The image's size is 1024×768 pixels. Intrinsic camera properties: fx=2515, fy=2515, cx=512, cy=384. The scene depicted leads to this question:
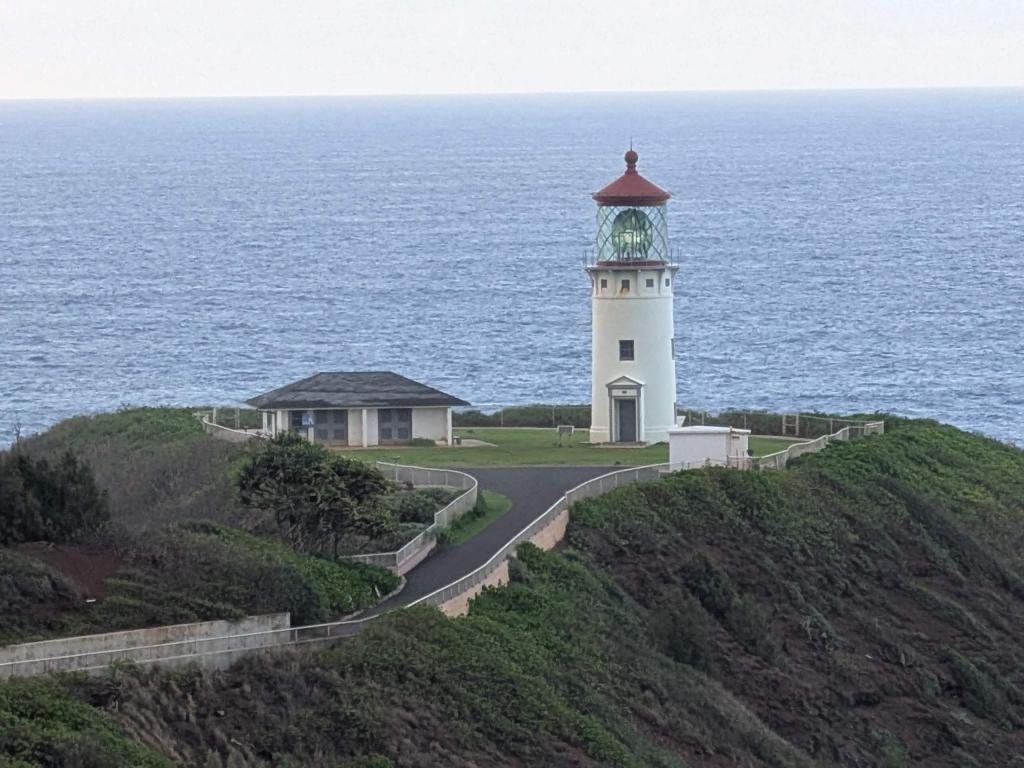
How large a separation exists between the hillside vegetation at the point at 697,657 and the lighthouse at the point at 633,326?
13.2 feet

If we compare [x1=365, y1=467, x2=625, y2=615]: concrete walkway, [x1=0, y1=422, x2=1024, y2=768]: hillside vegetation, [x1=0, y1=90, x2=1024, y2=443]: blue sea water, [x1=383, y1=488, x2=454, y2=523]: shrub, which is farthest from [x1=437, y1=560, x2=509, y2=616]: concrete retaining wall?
[x1=0, y1=90, x2=1024, y2=443]: blue sea water

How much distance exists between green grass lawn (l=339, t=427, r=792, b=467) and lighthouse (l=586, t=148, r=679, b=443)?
0.69 m

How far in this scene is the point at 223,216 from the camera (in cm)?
15362

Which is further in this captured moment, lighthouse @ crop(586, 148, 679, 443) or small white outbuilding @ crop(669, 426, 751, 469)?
lighthouse @ crop(586, 148, 679, 443)

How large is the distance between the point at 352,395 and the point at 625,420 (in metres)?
5.41

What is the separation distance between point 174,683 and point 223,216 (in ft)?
423

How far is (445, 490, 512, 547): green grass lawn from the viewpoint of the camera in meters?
36.3

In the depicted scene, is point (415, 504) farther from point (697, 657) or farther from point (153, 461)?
point (153, 461)

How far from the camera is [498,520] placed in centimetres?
3809

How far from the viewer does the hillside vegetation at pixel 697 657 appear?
2627 cm

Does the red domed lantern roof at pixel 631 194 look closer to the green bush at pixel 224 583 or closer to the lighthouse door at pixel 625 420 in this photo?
the lighthouse door at pixel 625 420

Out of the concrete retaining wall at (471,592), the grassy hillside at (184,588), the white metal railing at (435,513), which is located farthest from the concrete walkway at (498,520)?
the grassy hillside at (184,588)

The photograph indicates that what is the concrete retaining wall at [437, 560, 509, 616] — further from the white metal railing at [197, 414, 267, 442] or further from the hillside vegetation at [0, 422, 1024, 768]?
the white metal railing at [197, 414, 267, 442]

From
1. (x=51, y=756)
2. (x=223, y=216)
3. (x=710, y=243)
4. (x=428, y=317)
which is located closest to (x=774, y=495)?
(x=51, y=756)
